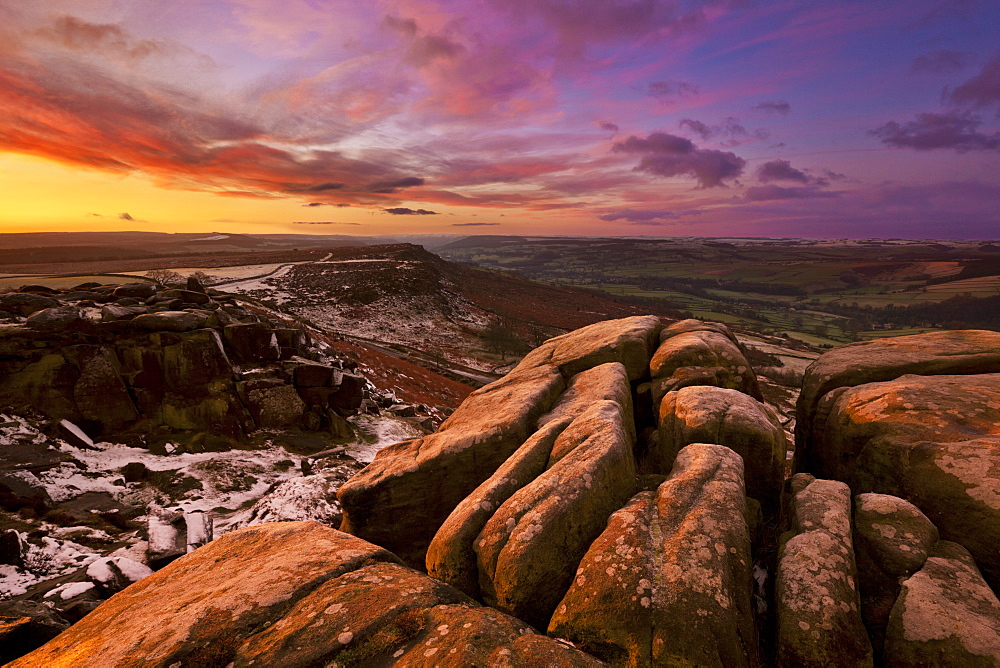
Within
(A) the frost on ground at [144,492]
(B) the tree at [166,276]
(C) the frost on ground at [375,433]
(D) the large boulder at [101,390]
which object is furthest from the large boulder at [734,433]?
(B) the tree at [166,276]

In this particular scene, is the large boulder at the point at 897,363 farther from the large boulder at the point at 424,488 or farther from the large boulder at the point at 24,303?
the large boulder at the point at 24,303

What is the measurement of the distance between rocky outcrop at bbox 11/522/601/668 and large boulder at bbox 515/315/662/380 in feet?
39.4

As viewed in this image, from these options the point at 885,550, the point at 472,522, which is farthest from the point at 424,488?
the point at 885,550

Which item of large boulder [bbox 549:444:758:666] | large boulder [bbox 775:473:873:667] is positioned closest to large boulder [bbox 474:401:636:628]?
large boulder [bbox 549:444:758:666]

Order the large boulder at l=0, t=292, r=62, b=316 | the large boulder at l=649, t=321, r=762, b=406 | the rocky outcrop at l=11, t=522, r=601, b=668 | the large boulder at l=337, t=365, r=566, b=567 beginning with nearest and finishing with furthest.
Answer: the rocky outcrop at l=11, t=522, r=601, b=668
the large boulder at l=337, t=365, r=566, b=567
the large boulder at l=649, t=321, r=762, b=406
the large boulder at l=0, t=292, r=62, b=316

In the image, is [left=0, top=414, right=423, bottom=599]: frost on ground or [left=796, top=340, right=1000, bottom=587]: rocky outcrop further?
[left=0, top=414, right=423, bottom=599]: frost on ground

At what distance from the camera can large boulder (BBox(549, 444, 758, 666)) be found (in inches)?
258

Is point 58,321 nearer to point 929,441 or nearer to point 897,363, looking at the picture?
point 929,441

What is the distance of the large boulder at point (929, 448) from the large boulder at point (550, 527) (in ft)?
21.0

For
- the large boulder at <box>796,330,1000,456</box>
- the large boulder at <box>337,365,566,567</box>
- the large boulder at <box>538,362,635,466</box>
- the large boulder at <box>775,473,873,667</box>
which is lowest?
the large boulder at <box>337,365,566,567</box>

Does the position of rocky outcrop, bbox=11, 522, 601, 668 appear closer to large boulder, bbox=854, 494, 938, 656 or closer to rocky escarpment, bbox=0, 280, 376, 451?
large boulder, bbox=854, 494, 938, 656

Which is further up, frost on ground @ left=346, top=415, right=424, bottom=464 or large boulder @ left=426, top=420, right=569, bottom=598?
large boulder @ left=426, top=420, right=569, bottom=598

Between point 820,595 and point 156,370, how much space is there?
2949cm

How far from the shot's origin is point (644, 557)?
750 cm
